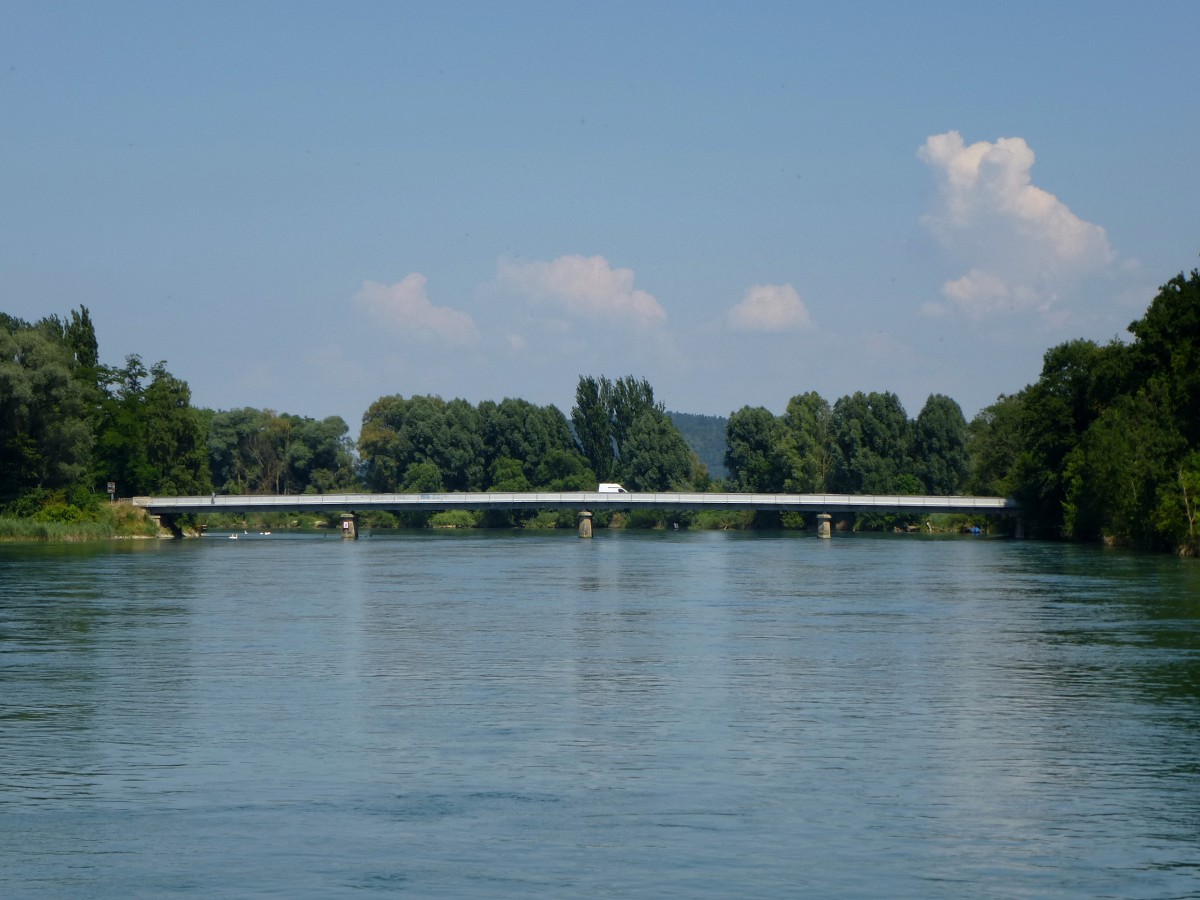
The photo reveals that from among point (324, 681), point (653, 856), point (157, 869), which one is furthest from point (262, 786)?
point (324, 681)

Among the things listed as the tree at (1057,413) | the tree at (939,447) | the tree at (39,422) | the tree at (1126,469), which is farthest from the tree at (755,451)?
the tree at (39,422)

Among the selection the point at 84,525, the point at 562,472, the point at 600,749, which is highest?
the point at 562,472

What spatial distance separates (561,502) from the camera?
151 metres

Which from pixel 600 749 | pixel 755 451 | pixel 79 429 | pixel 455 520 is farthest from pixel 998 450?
pixel 600 749

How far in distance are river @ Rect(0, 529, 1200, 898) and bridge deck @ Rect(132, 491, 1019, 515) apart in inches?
3381

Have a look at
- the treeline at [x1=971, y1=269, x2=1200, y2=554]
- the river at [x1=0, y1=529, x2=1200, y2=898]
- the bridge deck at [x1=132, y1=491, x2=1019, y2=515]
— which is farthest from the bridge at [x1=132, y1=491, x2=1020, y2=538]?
the river at [x1=0, y1=529, x2=1200, y2=898]

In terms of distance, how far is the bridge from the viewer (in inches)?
5699

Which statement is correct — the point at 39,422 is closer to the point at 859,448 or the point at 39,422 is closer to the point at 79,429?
the point at 79,429

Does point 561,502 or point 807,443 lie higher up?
point 807,443

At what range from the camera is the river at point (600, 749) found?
20.1 meters

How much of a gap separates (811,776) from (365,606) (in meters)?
36.9

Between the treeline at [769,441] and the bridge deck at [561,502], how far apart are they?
23.7ft

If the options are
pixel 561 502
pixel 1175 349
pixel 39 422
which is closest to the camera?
pixel 1175 349

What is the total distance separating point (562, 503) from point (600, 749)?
12320cm
